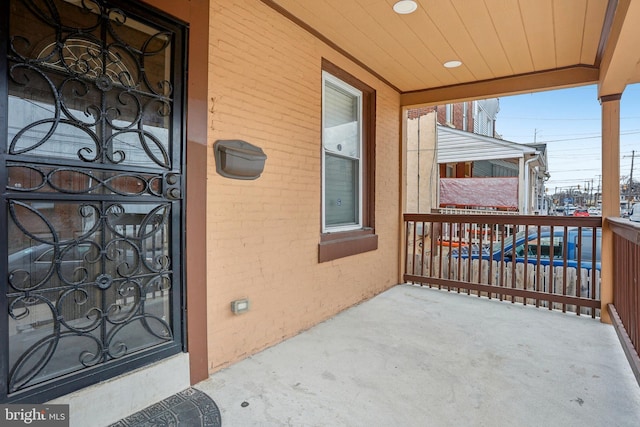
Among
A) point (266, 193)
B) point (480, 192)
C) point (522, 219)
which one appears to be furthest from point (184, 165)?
point (480, 192)

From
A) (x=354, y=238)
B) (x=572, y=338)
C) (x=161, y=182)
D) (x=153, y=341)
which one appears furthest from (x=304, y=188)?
(x=572, y=338)

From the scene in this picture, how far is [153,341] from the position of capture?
198cm

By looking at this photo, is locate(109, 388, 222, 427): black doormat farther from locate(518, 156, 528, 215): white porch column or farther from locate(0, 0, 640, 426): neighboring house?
locate(518, 156, 528, 215): white porch column

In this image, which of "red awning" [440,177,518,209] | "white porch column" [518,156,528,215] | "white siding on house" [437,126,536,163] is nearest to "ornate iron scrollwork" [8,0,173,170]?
"white siding on house" [437,126,536,163]

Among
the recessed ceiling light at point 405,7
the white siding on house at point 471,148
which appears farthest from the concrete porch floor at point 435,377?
the white siding on house at point 471,148

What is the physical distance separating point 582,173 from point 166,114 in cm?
2360

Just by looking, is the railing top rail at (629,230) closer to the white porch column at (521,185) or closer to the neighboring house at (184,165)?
the neighboring house at (184,165)

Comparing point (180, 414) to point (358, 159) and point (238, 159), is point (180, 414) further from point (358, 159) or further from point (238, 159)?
point (358, 159)

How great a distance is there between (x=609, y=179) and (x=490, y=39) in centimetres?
184

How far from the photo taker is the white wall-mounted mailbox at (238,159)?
2268 mm

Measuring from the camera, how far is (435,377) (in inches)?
90.6

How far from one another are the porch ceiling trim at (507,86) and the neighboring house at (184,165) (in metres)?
0.04

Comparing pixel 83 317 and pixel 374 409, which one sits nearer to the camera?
pixel 83 317

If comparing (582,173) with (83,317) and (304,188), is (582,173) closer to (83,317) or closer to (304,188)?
(304,188)
